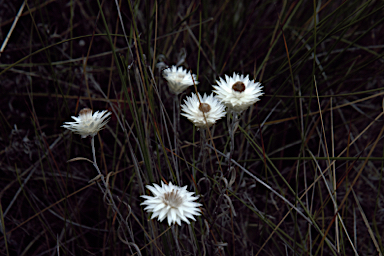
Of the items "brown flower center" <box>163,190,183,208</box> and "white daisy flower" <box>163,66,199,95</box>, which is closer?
"brown flower center" <box>163,190,183,208</box>

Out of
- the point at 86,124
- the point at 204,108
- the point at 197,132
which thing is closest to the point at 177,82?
the point at 204,108

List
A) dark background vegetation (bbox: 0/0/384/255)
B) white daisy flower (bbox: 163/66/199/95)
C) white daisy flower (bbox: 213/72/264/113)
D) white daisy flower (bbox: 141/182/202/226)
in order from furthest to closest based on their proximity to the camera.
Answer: dark background vegetation (bbox: 0/0/384/255) < white daisy flower (bbox: 163/66/199/95) < white daisy flower (bbox: 213/72/264/113) < white daisy flower (bbox: 141/182/202/226)

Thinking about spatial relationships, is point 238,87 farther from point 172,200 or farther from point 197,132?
point 197,132

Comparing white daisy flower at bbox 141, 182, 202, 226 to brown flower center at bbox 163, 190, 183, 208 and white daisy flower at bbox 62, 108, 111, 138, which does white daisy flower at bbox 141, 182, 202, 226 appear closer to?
brown flower center at bbox 163, 190, 183, 208

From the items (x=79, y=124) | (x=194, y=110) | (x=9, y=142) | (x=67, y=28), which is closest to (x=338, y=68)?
(x=194, y=110)

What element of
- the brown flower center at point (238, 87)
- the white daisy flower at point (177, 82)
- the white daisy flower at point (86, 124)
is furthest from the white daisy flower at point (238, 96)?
the white daisy flower at point (86, 124)

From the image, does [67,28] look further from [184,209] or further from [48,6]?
[184,209]

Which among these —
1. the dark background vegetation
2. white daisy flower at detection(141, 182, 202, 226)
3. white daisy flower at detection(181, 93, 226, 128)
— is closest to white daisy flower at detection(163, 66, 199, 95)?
white daisy flower at detection(181, 93, 226, 128)

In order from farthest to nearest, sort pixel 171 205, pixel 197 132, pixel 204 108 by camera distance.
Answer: pixel 197 132 → pixel 204 108 → pixel 171 205

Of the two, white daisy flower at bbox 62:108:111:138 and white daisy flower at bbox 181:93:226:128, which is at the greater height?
white daisy flower at bbox 181:93:226:128

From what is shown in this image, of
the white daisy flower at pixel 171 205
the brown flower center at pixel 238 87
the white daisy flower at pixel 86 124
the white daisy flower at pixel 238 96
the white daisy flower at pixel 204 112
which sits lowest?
the white daisy flower at pixel 171 205

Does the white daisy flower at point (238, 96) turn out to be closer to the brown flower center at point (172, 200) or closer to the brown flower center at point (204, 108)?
the brown flower center at point (204, 108)
